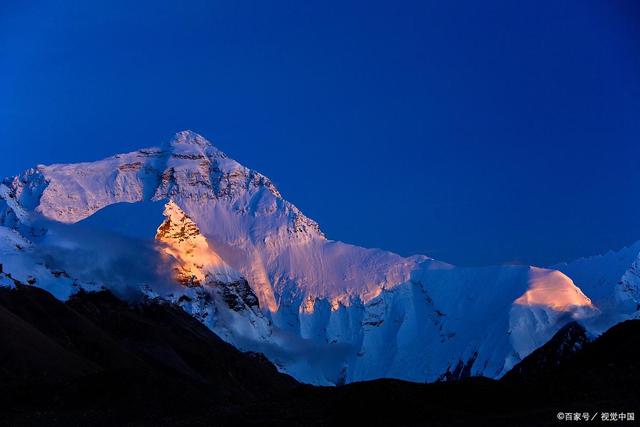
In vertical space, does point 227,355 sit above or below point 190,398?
above

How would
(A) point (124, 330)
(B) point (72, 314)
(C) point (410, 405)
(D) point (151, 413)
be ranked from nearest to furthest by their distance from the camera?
1. (C) point (410, 405)
2. (D) point (151, 413)
3. (B) point (72, 314)
4. (A) point (124, 330)

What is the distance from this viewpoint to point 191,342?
165750mm

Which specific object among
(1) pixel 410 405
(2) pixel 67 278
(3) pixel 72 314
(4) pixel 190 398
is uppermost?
(2) pixel 67 278

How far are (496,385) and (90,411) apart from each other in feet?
76.9

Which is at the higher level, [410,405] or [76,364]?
[76,364]

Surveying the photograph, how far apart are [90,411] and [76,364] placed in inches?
1730

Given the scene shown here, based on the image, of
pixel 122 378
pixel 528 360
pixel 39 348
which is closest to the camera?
pixel 122 378

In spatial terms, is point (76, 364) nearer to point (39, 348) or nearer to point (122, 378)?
point (39, 348)

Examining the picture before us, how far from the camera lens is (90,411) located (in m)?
50.7

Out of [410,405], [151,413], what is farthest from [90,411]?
[410,405]

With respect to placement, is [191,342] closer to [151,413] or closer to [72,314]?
[72,314]

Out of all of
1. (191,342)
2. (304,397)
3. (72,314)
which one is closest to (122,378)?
(304,397)

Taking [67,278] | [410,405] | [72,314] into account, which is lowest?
[410,405]

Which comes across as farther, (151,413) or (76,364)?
(76,364)
